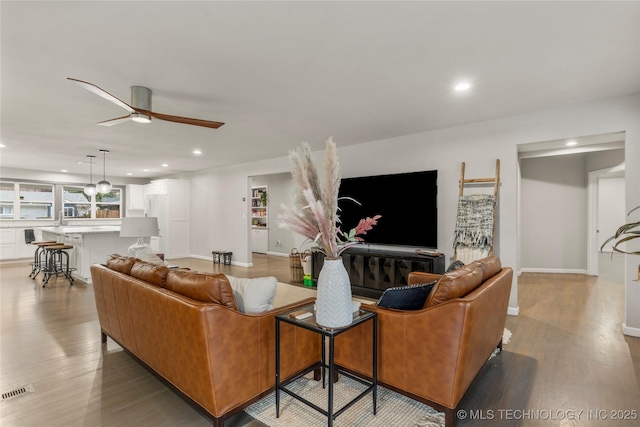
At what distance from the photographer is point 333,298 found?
1729mm

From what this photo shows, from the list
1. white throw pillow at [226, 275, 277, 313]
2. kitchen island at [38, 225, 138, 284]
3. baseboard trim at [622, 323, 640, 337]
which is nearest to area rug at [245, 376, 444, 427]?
white throw pillow at [226, 275, 277, 313]

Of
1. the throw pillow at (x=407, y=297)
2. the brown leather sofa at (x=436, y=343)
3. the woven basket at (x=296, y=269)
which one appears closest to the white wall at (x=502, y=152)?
the woven basket at (x=296, y=269)

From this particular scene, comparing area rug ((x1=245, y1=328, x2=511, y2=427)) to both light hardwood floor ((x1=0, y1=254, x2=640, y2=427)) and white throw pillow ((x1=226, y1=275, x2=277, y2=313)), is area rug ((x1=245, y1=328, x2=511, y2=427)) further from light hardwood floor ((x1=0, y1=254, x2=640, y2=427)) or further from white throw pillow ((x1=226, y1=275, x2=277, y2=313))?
white throw pillow ((x1=226, y1=275, x2=277, y2=313))

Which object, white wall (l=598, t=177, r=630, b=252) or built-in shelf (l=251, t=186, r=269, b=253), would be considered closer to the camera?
white wall (l=598, t=177, r=630, b=252)

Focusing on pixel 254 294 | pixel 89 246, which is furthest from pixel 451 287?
pixel 89 246

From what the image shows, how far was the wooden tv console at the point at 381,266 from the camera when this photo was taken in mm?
4238

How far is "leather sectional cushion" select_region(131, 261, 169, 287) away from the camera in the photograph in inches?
86.0

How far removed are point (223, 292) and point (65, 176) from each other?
9.93 m

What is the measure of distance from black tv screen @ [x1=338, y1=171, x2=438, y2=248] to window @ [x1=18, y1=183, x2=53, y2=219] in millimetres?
8723

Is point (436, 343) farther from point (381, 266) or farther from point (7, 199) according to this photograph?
point (7, 199)

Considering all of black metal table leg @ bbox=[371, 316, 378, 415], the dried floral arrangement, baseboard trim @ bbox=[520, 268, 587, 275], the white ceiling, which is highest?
the white ceiling

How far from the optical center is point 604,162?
227 inches

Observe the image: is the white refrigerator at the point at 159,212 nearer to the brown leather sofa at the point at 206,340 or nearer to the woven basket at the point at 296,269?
the woven basket at the point at 296,269

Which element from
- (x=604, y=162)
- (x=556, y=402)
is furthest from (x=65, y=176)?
(x=604, y=162)
